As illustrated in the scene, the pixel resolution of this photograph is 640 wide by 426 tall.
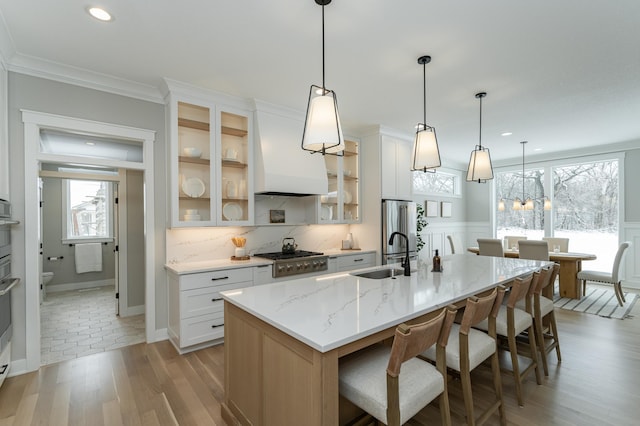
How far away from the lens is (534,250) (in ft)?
16.2

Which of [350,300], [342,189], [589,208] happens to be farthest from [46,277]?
[589,208]

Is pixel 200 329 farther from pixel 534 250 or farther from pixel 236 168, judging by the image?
pixel 534 250

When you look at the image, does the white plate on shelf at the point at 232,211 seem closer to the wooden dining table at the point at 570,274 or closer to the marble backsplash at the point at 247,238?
the marble backsplash at the point at 247,238

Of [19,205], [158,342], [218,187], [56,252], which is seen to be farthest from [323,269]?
[56,252]

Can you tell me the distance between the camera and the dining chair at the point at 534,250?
4844 millimetres

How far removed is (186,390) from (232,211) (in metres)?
2.13

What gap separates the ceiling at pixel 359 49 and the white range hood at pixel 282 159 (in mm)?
217

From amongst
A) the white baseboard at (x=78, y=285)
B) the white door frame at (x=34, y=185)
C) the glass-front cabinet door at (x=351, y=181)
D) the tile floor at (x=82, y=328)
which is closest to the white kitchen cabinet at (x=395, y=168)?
the glass-front cabinet door at (x=351, y=181)

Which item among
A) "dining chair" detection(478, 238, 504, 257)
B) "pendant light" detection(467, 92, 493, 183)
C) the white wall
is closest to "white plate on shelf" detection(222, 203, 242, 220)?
the white wall

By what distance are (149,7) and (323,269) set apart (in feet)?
10.7

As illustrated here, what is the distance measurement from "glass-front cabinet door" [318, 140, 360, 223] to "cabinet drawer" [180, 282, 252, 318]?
1.85 m

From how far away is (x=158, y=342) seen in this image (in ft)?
11.3

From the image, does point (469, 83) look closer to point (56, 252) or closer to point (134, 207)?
point (134, 207)

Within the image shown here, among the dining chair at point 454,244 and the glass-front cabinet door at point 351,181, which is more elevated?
the glass-front cabinet door at point 351,181
